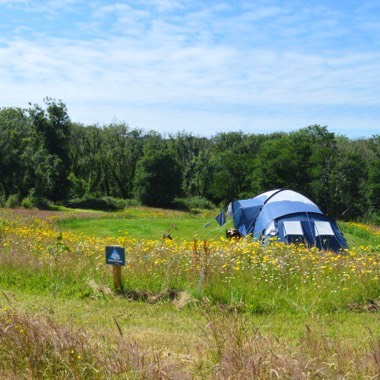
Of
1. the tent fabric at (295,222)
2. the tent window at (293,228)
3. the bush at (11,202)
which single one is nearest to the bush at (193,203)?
the bush at (11,202)

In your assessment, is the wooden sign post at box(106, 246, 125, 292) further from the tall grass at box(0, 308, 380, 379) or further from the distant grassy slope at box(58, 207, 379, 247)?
the distant grassy slope at box(58, 207, 379, 247)

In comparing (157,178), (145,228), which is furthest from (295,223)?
(157,178)

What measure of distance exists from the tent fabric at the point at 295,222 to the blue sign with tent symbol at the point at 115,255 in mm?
8500

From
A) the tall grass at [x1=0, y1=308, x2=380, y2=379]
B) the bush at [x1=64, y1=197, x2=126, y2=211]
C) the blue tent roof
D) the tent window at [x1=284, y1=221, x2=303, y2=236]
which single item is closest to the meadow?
the tall grass at [x1=0, y1=308, x2=380, y2=379]

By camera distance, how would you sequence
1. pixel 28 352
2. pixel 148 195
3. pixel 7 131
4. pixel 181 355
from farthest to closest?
1. pixel 148 195
2. pixel 7 131
3. pixel 181 355
4. pixel 28 352

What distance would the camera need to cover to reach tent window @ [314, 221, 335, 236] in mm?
15970

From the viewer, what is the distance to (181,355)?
176 inches

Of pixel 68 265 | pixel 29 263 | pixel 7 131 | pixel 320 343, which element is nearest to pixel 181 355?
pixel 320 343

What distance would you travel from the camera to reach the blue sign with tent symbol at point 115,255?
734 centimetres

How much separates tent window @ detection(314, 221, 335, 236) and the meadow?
6.53 m

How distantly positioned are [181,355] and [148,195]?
48563 millimetres

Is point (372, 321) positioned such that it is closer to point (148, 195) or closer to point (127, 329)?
point (127, 329)

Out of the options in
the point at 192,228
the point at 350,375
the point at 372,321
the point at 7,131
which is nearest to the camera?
the point at 350,375

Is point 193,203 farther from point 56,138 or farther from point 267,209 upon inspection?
point 267,209
